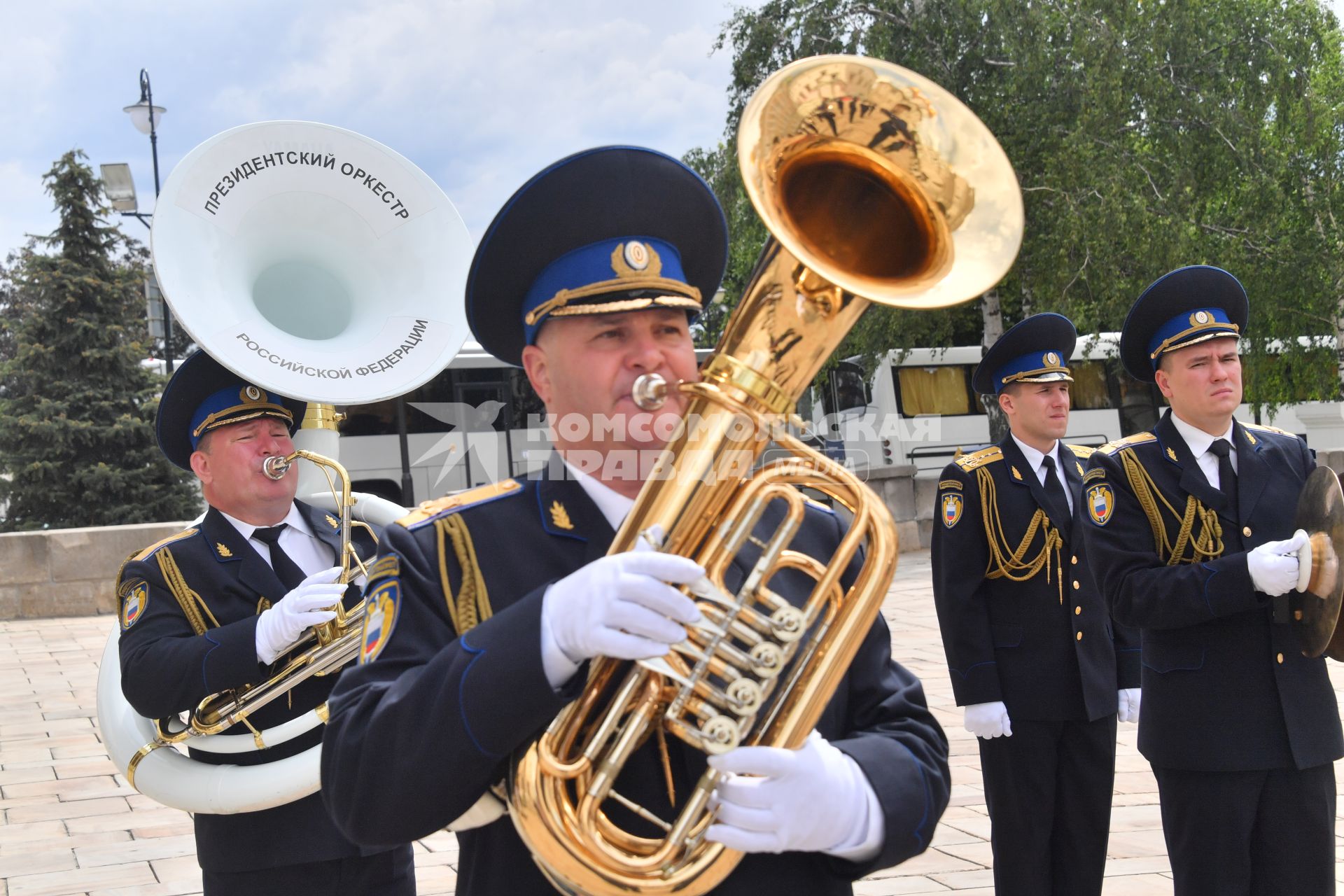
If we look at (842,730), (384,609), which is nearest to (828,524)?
(842,730)

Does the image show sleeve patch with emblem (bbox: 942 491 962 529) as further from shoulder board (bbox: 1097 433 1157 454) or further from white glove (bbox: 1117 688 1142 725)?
white glove (bbox: 1117 688 1142 725)

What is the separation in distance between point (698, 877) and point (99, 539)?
1169 cm

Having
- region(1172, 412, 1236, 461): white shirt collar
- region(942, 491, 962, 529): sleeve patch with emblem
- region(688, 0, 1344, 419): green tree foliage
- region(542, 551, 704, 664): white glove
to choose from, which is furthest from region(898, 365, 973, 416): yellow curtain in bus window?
region(542, 551, 704, 664): white glove

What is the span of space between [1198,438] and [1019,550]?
0.88m

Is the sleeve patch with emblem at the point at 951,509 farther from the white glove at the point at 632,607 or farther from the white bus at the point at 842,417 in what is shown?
the white bus at the point at 842,417

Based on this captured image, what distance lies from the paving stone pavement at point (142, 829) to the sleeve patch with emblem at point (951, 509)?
47.3 inches

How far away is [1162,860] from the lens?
4.34 m

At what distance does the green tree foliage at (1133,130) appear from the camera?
1571 cm

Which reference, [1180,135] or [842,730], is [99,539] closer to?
[842,730]

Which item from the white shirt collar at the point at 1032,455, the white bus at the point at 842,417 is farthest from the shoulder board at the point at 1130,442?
the white bus at the point at 842,417

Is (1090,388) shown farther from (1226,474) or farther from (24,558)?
(1226,474)

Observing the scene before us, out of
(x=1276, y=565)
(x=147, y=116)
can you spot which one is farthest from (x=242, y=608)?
(x=147, y=116)

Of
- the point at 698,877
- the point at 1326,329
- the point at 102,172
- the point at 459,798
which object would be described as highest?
the point at 102,172

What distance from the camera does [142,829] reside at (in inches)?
209
